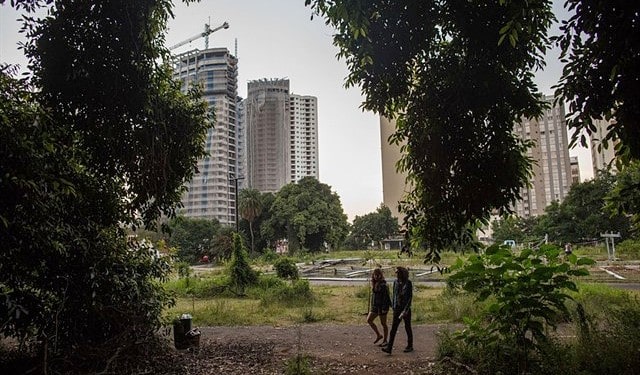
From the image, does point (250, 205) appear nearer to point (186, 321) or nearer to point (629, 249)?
point (629, 249)

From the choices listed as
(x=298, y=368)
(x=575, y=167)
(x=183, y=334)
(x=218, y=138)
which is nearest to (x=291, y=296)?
(x=183, y=334)

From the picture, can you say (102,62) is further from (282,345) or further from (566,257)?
(282,345)

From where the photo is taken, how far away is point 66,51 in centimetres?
490

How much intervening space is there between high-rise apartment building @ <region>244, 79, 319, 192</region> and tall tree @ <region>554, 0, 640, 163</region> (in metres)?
77.3

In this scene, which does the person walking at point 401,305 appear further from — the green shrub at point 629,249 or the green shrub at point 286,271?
the green shrub at point 629,249

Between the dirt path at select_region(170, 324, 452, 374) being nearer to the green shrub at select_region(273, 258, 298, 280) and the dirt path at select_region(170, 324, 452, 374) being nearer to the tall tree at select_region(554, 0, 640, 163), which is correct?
the tall tree at select_region(554, 0, 640, 163)

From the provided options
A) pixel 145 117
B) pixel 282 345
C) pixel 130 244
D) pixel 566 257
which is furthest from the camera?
pixel 282 345

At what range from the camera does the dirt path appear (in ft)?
23.5

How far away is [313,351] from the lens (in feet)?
27.8

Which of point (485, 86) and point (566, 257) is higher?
point (485, 86)

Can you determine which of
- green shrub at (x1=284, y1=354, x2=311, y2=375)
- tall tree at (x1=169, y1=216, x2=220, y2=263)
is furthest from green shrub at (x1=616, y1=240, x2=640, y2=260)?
tall tree at (x1=169, y1=216, x2=220, y2=263)

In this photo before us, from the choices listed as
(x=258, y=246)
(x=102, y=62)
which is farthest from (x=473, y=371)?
(x=258, y=246)

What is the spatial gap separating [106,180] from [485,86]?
5133 millimetres

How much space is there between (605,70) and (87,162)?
5.60 metres
